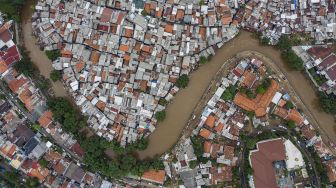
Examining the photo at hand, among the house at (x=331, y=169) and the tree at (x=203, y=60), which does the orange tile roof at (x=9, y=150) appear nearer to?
the tree at (x=203, y=60)

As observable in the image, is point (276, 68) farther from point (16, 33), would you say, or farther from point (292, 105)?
point (16, 33)

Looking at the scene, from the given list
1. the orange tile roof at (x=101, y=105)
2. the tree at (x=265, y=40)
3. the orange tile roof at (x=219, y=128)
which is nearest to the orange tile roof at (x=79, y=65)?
the orange tile roof at (x=101, y=105)

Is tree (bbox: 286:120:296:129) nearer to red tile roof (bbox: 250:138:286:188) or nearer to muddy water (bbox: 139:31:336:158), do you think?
red tile roof (bbox: 250:138:286:188)

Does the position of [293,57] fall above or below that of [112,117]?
above

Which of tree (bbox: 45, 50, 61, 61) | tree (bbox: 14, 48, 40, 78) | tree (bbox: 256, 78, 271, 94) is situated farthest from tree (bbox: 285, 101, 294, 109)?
tree (bbox: 14, 48, 40, 78)

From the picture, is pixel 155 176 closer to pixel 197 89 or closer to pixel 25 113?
pixel 197 89

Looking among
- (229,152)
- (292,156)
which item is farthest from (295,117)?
(229,152)

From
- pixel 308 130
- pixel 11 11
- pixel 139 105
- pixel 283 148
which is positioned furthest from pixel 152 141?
pixel 11 11
